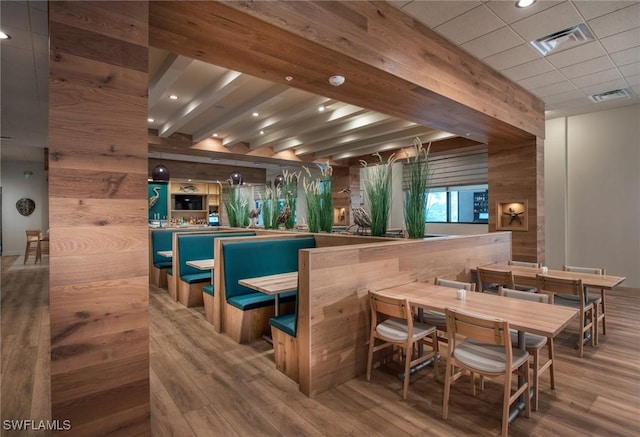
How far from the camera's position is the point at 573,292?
322cm

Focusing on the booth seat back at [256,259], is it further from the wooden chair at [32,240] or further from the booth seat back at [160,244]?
the wooden chair at [32,240]

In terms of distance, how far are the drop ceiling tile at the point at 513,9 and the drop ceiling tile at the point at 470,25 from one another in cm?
5

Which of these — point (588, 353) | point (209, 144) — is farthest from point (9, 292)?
point (588, 353)

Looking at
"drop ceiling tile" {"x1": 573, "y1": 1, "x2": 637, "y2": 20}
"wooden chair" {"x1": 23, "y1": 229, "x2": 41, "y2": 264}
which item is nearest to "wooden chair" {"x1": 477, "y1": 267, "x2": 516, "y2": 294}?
"drop ceiling tile" {"x1": 573, "y1": 1, "x2": 637, "y2": 20}

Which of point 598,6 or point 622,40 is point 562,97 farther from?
point 598,6

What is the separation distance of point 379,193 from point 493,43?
2129 mm

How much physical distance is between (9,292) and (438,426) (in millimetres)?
7398

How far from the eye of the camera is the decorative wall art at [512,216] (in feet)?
18.2

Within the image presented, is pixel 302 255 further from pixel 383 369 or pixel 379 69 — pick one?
pixel 379 69

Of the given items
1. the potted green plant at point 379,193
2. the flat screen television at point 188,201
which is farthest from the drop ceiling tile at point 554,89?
the flat screen television at point 188,201

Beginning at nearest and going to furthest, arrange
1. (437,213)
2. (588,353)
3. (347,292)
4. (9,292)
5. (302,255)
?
(302,255) → (347,292) → (588,353) → (9,292) → (437,213)

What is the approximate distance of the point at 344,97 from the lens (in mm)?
3619

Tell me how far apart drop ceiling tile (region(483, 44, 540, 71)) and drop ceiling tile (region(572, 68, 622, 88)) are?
1.23 meters

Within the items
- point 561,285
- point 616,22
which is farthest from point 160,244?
point 616,22
